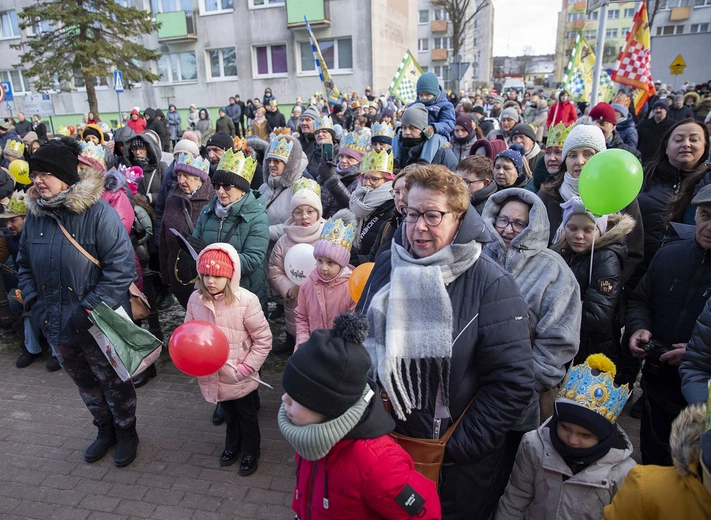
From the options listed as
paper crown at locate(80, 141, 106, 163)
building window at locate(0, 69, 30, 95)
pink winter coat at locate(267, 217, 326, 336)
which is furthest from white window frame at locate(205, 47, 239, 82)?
pink winter coat at locate(267, 217, 326, 336)

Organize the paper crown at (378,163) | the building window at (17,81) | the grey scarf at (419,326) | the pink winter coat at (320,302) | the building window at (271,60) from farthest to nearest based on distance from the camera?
the building window at (17,81), the building window at (271,60), the paper crown at (378,163), the pink winter coat at (320,302), the grey scarf at (419,326)

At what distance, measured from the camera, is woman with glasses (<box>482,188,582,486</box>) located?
→ 2561 millimetres

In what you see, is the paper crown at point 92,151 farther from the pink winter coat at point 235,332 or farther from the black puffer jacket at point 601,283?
the black puffer jacket at point 601,283

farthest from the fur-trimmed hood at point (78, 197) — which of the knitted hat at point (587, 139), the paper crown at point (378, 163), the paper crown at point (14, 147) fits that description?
the paper crown at point (14, 147)

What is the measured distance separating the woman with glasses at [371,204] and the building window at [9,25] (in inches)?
1384

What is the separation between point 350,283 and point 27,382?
4.02 meters

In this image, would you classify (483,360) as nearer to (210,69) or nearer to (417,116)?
(417,116)

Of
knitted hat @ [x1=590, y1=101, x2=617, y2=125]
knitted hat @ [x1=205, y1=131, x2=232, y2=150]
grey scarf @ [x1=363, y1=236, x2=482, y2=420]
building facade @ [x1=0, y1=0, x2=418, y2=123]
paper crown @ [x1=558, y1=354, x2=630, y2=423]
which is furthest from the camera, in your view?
building facade @ [x1=0, y1=0, x2=418, y2=123]

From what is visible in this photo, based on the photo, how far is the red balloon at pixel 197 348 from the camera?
279 cm

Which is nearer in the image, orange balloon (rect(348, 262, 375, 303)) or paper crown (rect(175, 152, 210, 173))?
orange balloon (rect(348, 262, 375, 303))

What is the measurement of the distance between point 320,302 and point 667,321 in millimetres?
2288

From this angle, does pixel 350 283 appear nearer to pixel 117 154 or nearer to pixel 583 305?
pixel 583 305

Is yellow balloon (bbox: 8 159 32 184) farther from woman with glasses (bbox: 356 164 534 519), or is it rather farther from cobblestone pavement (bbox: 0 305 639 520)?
woman with glasses (bbox: 356 164 534 519)

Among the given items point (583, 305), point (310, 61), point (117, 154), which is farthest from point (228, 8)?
point (583, 305)
